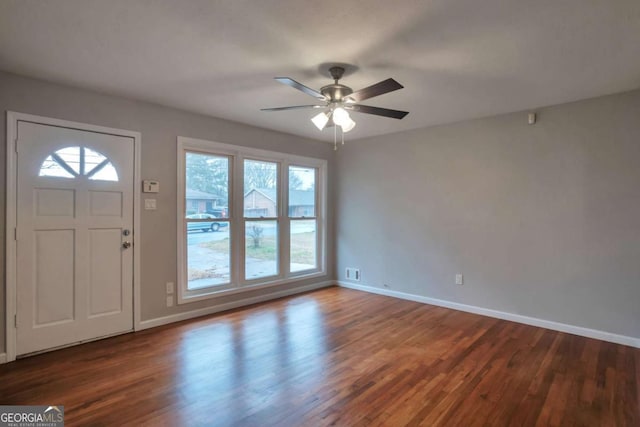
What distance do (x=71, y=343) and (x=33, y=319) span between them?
40 cm

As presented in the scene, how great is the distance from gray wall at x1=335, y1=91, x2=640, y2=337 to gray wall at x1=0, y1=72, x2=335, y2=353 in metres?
2.23

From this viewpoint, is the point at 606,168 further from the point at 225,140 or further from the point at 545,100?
the point at 225,140

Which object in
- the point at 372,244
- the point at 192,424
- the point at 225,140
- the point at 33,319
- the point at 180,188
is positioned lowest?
the point at 192,424

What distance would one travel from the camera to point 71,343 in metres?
3.16

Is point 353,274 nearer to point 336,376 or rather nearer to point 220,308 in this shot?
point 220,308

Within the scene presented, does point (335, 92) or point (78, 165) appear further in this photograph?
point (78, 165)

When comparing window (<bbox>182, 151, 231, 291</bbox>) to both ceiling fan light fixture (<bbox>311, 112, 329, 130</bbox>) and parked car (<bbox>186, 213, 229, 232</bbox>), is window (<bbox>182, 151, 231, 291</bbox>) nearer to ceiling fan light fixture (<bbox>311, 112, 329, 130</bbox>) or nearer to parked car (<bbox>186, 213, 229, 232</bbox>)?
parked car (<bbox>186, 213, 229, 232</bbox>)

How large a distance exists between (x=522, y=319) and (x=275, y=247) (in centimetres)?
326

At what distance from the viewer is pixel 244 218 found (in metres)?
4.56

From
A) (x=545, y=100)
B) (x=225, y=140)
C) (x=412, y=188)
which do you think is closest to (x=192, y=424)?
(x=225, y=140)

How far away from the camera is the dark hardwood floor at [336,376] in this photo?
2121 millimetres

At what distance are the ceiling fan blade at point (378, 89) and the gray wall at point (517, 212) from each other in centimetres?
227

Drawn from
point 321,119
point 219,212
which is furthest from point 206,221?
point 321,119

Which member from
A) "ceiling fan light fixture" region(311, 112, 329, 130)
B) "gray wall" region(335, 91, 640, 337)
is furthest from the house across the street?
"ceiling fan light fixture" region(311, 112, 329, 130)
